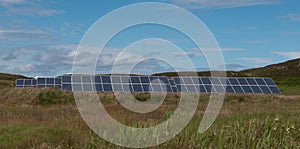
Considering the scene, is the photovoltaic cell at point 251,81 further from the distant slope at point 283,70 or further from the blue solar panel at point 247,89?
the distant slope at point 283,70

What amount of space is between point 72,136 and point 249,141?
148 inches

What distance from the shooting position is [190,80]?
130ft

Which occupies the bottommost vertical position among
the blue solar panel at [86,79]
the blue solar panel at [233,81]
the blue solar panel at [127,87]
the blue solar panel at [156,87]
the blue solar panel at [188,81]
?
the blue solar panel at [233,81]

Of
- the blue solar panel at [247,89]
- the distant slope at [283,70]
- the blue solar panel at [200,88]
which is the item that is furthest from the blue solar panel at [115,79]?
the distant slope at [283,70]

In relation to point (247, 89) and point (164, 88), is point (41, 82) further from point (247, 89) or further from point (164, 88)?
point (247, 89)

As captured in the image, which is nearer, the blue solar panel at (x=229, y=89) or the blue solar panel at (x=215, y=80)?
the blue solar panel at (x=229, y=89)

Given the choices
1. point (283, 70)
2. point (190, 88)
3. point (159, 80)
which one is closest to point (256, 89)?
point (190, 88)

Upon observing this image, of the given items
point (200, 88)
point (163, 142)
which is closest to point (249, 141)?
point (163, 142)

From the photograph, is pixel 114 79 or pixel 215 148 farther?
pixel 114 79

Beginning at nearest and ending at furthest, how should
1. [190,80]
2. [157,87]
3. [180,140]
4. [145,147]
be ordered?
[145,147] → [180,140] → [157,87] → [190,80]

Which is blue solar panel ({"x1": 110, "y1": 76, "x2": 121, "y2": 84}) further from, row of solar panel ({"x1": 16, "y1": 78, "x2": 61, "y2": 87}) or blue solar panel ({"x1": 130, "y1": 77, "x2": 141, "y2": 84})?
row of solar panel ({"x1": 16, "y1": 78, "x2": 61, "y2": 87})

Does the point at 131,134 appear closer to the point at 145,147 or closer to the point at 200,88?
the point at 145,147

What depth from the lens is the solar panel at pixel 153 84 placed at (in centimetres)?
3397

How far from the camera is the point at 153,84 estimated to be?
36.1 meters
